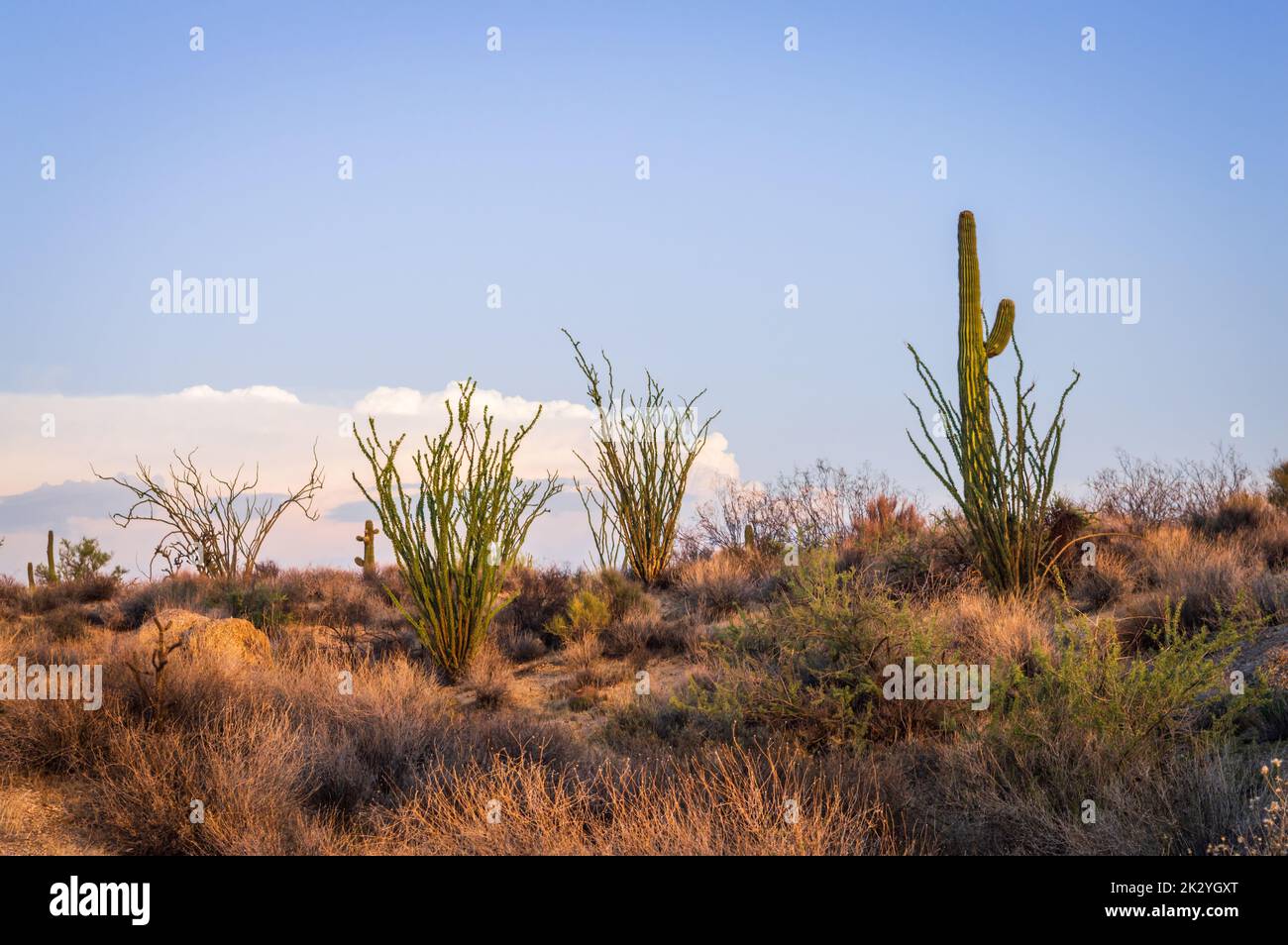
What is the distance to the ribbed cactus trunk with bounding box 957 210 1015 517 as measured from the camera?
10445 millimetres

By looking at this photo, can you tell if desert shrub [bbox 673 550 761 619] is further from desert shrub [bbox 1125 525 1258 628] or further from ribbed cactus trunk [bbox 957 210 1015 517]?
desert shrub [bbox 1125 525 1258 628]

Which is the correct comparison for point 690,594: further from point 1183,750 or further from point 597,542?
point 1183,750

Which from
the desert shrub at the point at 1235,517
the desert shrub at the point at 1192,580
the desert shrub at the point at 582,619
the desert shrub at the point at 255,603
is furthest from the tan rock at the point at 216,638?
the desert shrub at the point at 1235,517

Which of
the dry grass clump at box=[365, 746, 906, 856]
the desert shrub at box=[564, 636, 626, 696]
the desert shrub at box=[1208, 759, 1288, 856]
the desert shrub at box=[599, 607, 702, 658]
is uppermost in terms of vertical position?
the desert shrub at box=[1208, 759, 1288, 856]

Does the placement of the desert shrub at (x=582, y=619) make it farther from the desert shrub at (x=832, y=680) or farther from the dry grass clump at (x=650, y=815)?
the dry grass clump at (x=650, y=815)

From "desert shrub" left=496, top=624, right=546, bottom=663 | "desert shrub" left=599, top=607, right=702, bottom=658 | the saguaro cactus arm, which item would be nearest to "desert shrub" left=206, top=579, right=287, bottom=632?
"desert shrub" left=496, top=624, right=546, bottom=663

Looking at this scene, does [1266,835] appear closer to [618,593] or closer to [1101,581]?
[1101,581]

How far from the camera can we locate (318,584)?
53.1ft

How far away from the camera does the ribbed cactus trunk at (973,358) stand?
1045 cm

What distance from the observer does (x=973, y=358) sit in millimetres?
11203

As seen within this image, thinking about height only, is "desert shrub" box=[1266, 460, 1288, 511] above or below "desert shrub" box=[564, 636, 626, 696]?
above

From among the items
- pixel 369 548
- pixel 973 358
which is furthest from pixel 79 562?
pixel 973 358

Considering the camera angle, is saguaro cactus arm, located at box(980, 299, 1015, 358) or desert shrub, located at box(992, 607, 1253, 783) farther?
saguaro cactus arm, located at box(980, 299, 1015, 358)
